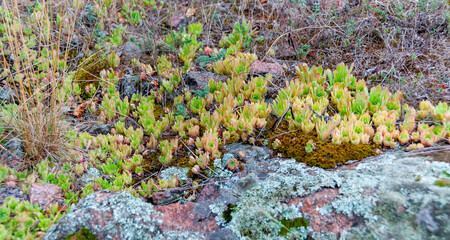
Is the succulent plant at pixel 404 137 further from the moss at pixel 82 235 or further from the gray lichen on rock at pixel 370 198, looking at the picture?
the moss at pixel 82 235

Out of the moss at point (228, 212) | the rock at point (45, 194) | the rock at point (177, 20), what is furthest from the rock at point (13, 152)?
the rock at point (177, 20)

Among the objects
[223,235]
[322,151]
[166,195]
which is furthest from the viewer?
[322,151]

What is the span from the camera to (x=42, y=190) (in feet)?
9.79

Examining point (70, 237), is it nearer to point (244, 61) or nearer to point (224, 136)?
point (224, 136)

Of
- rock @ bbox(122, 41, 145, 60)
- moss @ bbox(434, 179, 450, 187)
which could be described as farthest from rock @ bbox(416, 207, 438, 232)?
rock @ bbox(122, 41, 145, 60)

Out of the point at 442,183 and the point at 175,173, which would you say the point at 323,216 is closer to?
the point at 442,183

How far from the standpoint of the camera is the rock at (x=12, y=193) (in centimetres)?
292

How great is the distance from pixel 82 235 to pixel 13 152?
1786mm

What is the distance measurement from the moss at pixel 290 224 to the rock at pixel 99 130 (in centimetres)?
251

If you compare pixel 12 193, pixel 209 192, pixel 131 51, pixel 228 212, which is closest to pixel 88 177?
pixel 12 193

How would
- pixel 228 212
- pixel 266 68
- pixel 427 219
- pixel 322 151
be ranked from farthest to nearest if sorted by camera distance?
pixel 266 68
pixel 322 151
pixel 228 212
pixel 427 219

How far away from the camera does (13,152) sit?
11.4 feet

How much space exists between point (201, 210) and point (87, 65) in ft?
10.5

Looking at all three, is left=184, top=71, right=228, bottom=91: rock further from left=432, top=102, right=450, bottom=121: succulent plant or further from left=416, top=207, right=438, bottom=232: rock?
left=416, top=207, right=438, bottom=232: rock
